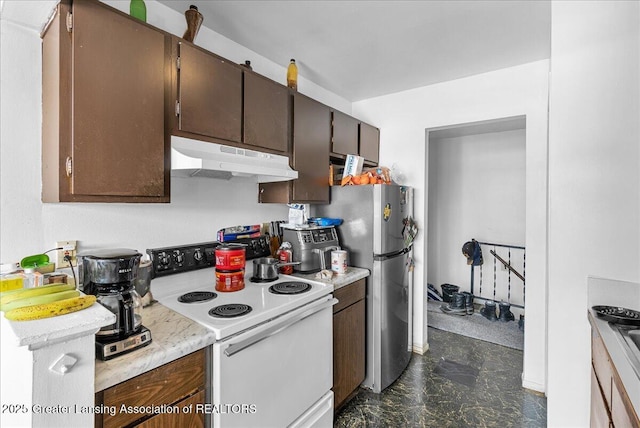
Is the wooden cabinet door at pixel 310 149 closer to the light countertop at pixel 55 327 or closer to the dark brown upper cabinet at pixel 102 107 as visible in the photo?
the dark brown upper cabinet at pixel 102 107

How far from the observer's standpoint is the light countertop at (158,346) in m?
0.87

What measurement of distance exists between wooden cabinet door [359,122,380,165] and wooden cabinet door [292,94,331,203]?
53 cm

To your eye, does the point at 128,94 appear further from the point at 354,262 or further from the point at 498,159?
the point at 498,159

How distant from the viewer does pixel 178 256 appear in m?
1.72

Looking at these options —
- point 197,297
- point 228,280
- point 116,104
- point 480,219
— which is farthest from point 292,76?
point 480,219

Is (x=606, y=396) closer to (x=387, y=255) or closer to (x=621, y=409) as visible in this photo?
(x=621, y=409)

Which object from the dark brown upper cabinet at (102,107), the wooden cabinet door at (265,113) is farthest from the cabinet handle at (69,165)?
the wooden cabinet door at (265,113)

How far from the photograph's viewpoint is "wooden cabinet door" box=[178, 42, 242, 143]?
57.7 inches

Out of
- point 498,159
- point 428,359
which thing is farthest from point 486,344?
point 498,159

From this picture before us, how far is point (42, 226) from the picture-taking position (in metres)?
1.27

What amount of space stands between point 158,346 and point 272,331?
0.48 m

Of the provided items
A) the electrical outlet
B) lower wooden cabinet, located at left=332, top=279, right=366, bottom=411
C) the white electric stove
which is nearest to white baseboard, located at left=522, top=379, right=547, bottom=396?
lower wooden cabinet, located at left=332, top=279, right=366, bottom=411

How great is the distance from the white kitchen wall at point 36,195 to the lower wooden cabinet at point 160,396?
0.77 metres

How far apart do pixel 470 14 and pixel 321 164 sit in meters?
1.32
